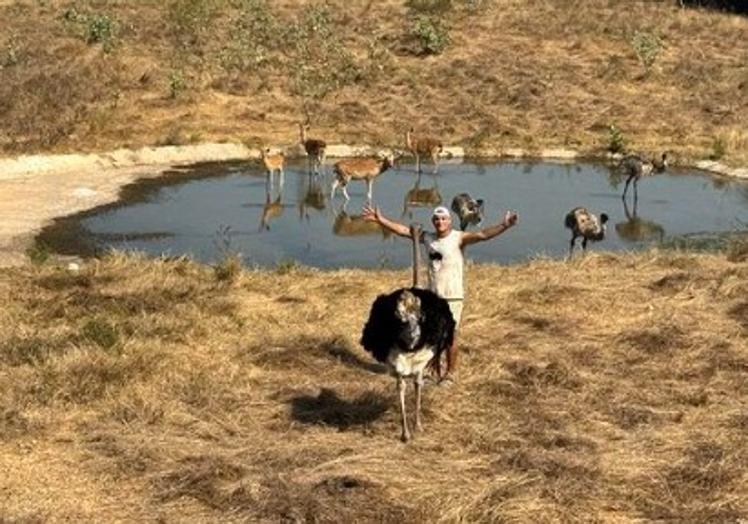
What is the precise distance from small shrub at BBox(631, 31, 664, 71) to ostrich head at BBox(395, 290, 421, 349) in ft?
106

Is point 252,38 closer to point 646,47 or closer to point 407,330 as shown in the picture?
point 646,47

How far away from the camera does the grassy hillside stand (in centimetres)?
3195

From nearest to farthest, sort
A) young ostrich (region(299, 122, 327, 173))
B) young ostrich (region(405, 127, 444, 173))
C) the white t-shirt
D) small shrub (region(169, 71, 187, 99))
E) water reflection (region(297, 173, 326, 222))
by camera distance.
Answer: the white t-shirt < water reflection (region(297, 173, 326, 222)) < young ostrich (region(299, 122, 327, 173)) < young ostrich (region(405, 127, 444, 173)) < small shrub (region(169, 71, 187, 99))

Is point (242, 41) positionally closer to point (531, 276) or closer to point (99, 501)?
point (531, 276)

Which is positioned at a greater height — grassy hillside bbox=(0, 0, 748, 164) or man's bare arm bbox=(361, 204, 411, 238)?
grassy hillside bbox=(0, 0, 748, 164)

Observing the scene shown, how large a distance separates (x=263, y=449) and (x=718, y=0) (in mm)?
46944

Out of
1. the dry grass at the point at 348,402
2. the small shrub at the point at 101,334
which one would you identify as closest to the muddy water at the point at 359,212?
the dry grass at the point at 348,402

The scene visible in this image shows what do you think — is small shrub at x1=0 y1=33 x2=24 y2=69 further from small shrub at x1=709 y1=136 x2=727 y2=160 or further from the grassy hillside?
small shrub at x1=709 y1=136 x2=727 y2=160

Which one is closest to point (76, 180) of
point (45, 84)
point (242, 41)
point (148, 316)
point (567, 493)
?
point (45, 84)

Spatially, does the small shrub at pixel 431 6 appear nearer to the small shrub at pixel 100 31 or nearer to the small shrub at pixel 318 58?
the small shrub at pixel 318 58

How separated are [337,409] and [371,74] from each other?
28.0 meters

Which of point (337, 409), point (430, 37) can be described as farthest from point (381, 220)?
point (430, 37)

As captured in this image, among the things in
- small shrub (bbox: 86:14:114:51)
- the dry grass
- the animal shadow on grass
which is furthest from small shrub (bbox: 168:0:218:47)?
the animal shadow on grass

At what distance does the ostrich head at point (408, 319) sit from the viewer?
948cm
